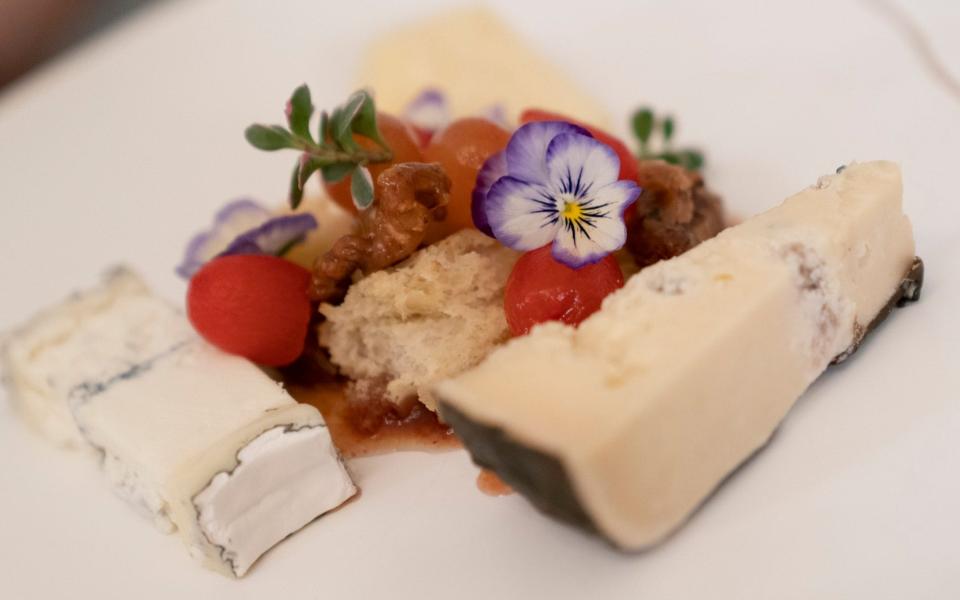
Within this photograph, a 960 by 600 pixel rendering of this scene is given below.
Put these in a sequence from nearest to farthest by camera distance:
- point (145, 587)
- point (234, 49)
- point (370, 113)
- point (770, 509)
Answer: point (770, 509), point (145, 587), point (370, 113), point (234, 49)

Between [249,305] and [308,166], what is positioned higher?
[308,166]

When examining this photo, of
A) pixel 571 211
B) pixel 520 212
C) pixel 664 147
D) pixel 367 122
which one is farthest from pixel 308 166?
pixel 664 147

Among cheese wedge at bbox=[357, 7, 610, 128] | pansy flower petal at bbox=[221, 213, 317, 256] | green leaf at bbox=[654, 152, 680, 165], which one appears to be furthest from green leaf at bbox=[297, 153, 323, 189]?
cheese wedge at bbox=[357, 7, 610, 128]

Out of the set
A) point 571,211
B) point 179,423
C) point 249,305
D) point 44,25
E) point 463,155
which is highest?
point 571,211

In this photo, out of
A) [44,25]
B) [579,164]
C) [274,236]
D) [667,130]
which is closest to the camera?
[579,164]

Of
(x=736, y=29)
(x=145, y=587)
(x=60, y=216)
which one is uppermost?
(x=736, y=29)

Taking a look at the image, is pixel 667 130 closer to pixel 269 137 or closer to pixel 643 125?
pixel 643 125

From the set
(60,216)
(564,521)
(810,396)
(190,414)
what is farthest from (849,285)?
(60,216)

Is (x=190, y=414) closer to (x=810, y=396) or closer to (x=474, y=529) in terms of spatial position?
(x=474, y=529)
